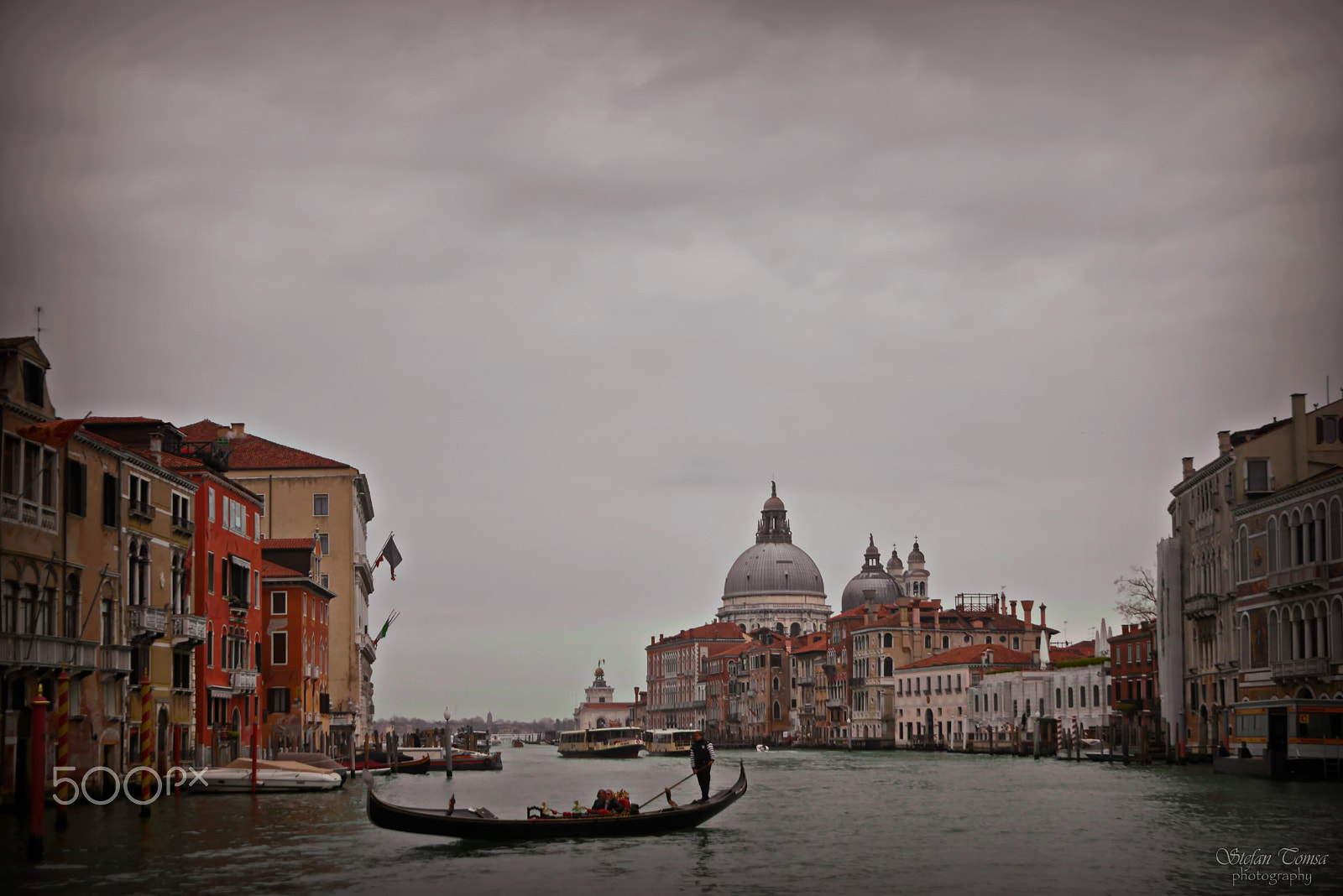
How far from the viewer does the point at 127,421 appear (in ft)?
130

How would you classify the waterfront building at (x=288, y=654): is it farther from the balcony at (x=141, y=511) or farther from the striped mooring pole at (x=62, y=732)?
the striped mooring pole at (x=62, y=732)

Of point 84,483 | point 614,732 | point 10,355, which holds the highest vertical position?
point 10,355

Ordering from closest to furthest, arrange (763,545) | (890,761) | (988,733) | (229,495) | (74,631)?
(74,631) < (229,495) < (890,761) < (988,733) < (763,545)

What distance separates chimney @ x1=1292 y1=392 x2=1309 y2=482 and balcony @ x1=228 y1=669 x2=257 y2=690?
30.3 metres

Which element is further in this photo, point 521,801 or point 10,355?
point 521,801

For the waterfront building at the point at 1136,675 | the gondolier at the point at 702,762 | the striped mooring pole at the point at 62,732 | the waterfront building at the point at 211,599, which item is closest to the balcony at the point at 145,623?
the waterfront building at the point at 211,599

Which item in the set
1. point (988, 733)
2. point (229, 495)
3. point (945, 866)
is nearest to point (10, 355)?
point (229, 495)

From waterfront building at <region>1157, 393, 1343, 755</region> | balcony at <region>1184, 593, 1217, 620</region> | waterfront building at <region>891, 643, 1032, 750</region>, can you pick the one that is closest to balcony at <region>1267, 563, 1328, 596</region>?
waterfront building at <region>1157, 393, 1343, 755</region>

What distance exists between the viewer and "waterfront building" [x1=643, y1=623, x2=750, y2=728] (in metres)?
167

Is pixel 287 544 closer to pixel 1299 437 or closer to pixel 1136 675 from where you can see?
pixel 1299 437

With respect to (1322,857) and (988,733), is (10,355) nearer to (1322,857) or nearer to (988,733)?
(1322,857)

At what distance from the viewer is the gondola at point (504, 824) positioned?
24266 mm

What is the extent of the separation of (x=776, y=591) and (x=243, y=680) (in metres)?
130

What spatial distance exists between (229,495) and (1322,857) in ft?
94.5
